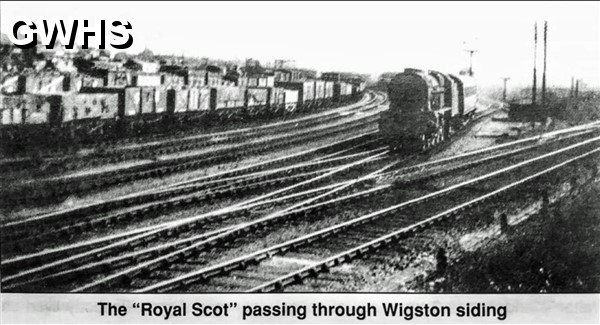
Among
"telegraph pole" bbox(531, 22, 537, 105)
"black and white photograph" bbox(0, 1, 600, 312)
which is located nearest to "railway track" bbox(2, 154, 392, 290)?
"black and white photograph" bbox(0, 1, 600, 312)

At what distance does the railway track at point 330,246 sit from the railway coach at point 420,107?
478 millimetres

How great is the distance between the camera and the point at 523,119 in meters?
4.41

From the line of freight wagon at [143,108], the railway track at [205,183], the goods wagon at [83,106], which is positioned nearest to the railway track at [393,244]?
the railway track at [205,183]

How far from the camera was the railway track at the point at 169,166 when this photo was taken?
367 centimetres

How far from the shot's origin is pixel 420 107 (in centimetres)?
460

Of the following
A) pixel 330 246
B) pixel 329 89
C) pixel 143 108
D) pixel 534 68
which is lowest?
pixel 330 246

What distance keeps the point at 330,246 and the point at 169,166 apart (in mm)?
1246

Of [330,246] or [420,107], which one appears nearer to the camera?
[330,246]

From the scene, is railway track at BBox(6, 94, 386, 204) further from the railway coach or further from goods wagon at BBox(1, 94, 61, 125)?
goods wagon at BBox(1, 94, 61, 125)

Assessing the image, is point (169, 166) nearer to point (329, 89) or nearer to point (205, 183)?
point (205, 183)

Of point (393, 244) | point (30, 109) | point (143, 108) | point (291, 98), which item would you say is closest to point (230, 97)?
point (291, 98)

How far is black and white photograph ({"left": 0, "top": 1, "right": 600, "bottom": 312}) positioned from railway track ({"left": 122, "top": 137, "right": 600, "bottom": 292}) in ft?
0.04

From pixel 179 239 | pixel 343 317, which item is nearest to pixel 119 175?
pixel 179 239

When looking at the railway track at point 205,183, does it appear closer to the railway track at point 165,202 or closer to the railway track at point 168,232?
the railway track at point 165,202
